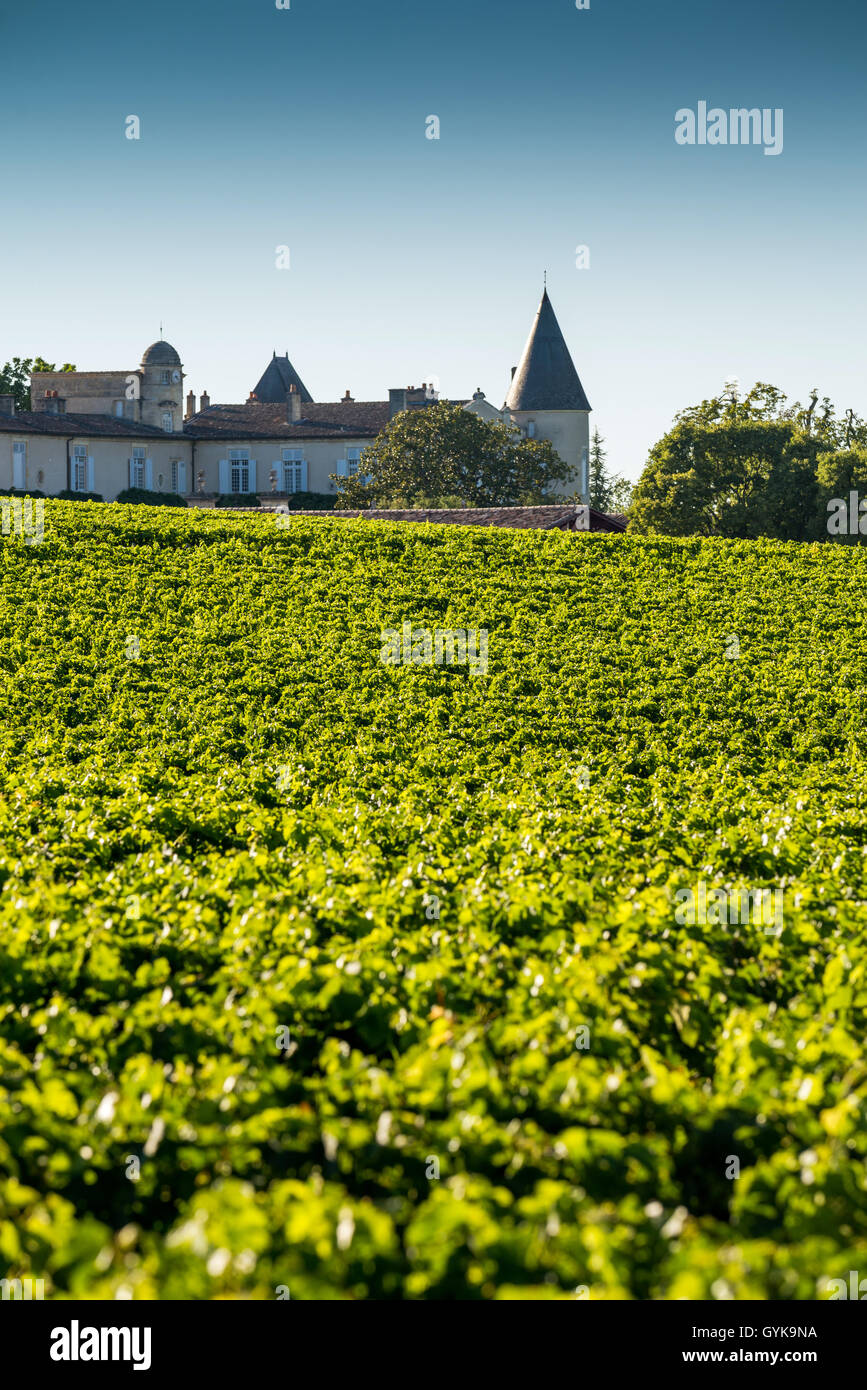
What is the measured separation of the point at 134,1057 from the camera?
15.2ft

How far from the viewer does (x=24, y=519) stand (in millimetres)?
22562

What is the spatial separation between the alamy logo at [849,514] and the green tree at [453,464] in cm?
1178

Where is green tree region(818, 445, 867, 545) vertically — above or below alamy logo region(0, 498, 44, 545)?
above

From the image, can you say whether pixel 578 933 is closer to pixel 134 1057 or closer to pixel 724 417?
pixel 134 1057

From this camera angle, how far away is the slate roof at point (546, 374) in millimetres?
61312

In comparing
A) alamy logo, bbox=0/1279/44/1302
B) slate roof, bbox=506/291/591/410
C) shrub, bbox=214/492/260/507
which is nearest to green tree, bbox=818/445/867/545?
slate roof, bbox=506/291/591/410

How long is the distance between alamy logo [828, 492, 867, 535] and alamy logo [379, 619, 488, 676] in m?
32.3

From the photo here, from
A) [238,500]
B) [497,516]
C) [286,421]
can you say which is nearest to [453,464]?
[238,500]

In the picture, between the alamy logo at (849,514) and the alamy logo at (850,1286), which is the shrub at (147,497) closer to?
the alamy logo at (849,514)

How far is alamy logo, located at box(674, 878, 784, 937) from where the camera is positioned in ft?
21.2

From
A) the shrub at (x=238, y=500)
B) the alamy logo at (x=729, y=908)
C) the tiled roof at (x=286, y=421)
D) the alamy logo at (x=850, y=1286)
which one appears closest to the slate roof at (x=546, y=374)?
the tiled roof at (x=286, y=421)

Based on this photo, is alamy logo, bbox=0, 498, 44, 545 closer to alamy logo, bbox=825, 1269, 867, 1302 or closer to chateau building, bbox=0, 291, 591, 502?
alamy logo, bbox=825, 1269, 867, 1302
